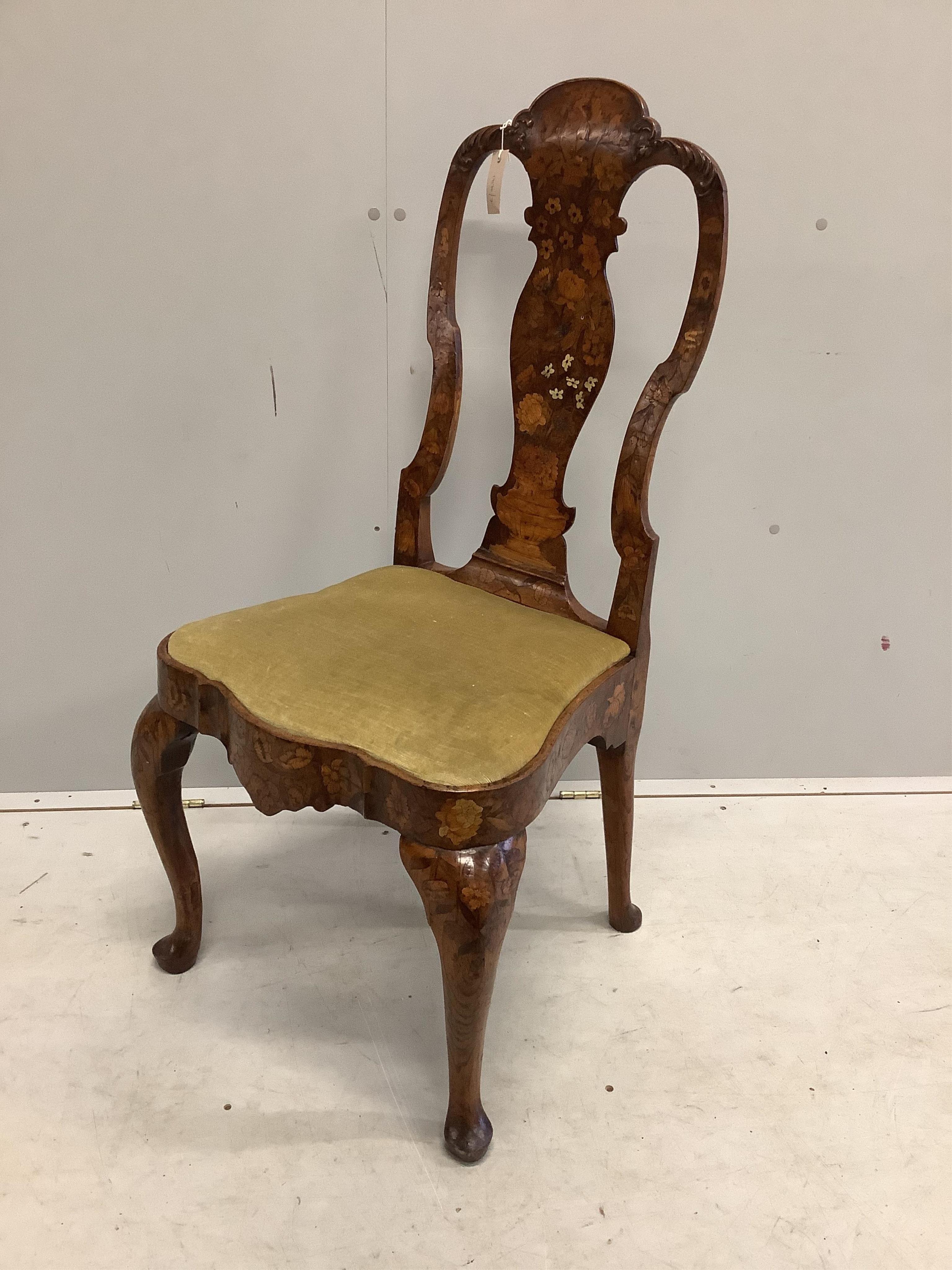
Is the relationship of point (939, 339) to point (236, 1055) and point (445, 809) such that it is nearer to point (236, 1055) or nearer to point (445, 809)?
point (445, 809)

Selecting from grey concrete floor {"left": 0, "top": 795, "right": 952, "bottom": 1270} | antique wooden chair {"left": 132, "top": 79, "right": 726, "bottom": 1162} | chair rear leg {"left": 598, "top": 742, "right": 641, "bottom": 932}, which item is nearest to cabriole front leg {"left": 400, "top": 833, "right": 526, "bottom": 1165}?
antique wooden chair {"left": 132, "top": 79, "right": 726, "bottom": 1162}

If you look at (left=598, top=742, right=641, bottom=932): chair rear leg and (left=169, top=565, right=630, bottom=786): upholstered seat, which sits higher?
(left=169, top=565, right=630, bottom=786): upholstered seat

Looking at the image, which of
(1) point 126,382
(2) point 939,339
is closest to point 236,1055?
(1) point 126,382

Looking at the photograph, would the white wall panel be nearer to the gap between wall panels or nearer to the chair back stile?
the gap between wall panels

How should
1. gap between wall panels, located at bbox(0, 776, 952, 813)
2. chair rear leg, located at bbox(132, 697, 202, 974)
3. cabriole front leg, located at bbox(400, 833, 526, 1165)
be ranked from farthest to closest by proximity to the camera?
gap between wall panels, located at bbox(0, 776, 952, 813) → chair rear leg, located at bbox(132, 697, 202, 974) → cabriole front leg, located at bbox(400, 833, 526, 1165)

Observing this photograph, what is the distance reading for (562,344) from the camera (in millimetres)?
1235

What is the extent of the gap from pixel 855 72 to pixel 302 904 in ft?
5.14

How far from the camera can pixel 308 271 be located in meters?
1.45

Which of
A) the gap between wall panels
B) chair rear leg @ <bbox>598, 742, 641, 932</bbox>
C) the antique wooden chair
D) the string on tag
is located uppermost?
the string on tag

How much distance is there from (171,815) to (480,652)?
48 cm

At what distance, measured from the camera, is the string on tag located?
1197 mm

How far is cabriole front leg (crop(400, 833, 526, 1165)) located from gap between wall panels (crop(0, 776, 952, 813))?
809 millimetres

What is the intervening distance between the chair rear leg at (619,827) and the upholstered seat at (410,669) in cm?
20

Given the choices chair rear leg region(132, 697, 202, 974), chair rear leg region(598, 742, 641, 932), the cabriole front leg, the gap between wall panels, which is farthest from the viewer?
the gap between wall panels
